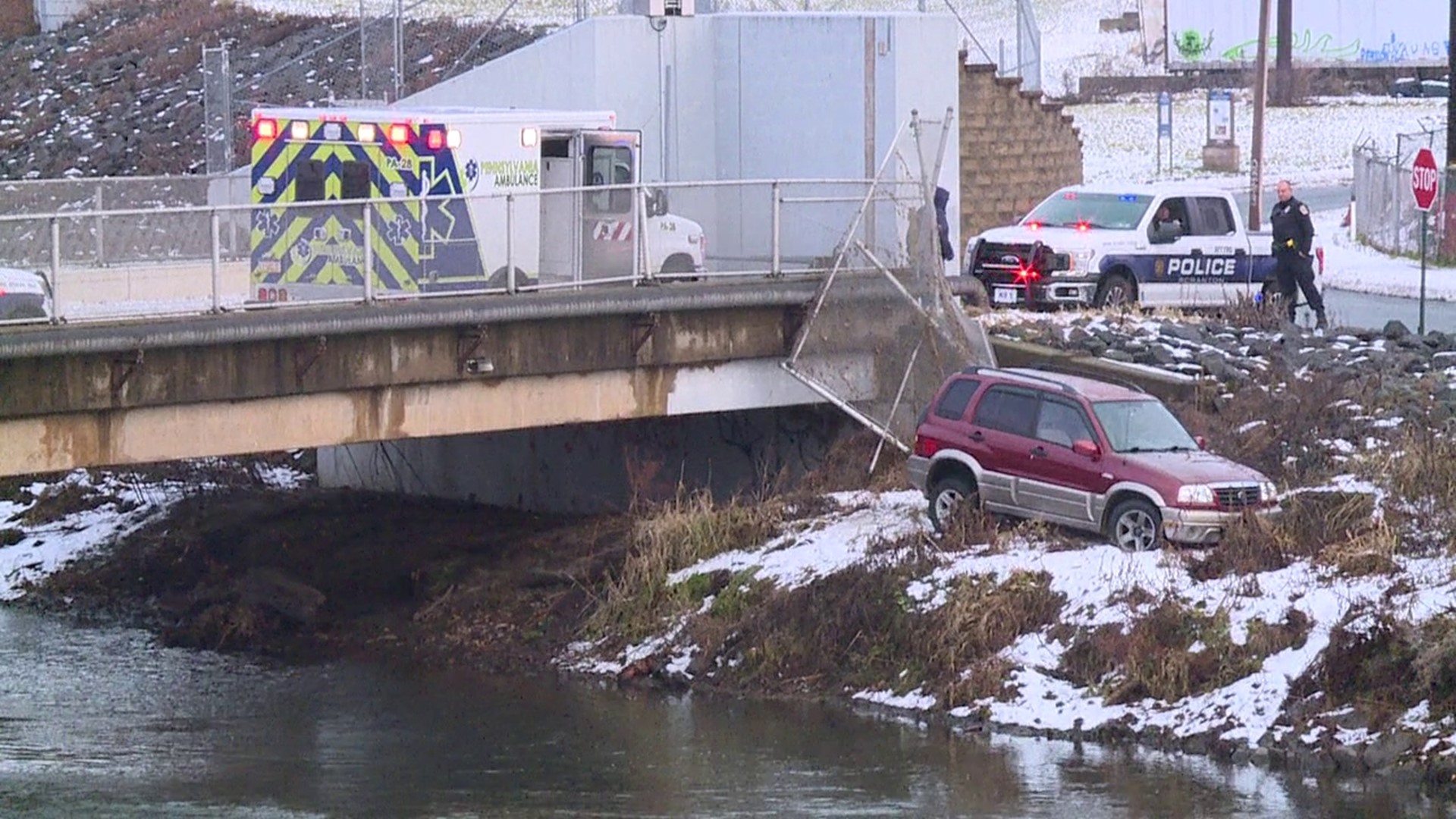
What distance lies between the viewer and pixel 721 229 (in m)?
26.7

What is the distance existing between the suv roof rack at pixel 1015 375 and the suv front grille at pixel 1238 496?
5.31 ft

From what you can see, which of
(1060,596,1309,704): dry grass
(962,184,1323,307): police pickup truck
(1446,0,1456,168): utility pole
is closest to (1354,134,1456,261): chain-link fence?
(1446,0,1456,168): utility pole

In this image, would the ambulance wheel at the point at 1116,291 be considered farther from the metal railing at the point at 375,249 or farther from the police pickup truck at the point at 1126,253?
the metal railing at the point at 375,249

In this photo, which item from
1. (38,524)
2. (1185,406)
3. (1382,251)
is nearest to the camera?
(1185,406)

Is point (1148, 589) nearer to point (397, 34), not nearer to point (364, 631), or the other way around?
point (364, 631)

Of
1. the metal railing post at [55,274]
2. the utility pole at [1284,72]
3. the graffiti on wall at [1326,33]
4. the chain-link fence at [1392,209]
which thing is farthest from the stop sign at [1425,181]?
the graffiti on wall at [1326,33]

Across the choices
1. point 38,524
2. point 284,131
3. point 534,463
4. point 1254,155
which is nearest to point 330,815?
point 284,131

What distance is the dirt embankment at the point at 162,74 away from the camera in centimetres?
4384

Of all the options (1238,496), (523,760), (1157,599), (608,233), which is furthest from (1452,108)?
(523,760)

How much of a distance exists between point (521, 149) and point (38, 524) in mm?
9586

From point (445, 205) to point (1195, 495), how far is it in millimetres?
7501

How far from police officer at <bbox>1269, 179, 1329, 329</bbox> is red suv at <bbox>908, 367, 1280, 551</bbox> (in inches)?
282

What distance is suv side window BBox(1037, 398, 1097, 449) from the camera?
64.8 feet

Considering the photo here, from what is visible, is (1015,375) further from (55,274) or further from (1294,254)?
(55,274)
